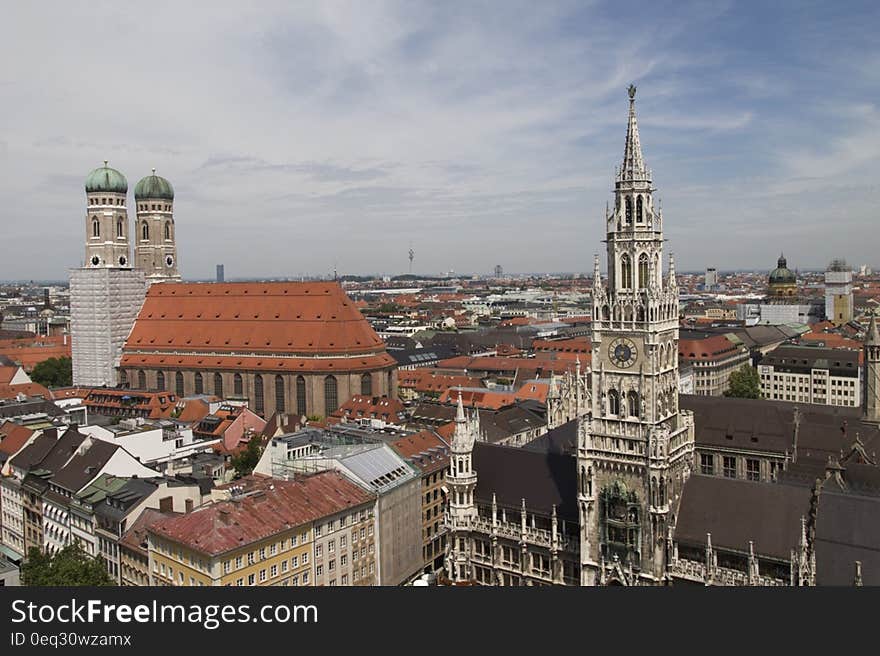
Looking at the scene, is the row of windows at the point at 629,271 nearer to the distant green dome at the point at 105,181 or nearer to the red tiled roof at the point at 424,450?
the red tiled roof at the point at 424,450

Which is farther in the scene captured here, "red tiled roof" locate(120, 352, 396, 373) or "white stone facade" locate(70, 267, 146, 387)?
"white stone facade" locate(70, 267, 146, 387)

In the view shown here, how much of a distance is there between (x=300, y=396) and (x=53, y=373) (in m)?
64.6

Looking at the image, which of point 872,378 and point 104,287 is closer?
point 872,378

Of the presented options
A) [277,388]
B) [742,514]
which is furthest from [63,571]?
[277,388]

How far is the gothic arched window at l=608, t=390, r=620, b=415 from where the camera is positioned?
53.0 meters

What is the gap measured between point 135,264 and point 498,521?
406 ft

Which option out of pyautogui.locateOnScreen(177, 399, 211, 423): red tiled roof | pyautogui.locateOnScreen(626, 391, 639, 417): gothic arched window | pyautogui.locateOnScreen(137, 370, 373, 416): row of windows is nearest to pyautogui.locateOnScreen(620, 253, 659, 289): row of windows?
pyautogui.locateOnScreen(626, 391, 639, 417): gothic arched window

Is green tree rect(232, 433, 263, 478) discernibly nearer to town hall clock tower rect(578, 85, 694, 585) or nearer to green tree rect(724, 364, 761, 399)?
town hall clock tower rect(578, 85, 694, 585)

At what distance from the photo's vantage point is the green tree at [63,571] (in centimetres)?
5350

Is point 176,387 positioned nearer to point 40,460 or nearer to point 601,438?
point 40,460

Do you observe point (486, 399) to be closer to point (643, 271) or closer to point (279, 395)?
point (279, 395)

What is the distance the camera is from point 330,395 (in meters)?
128

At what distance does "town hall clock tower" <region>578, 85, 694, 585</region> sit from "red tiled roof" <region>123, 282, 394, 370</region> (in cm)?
7761

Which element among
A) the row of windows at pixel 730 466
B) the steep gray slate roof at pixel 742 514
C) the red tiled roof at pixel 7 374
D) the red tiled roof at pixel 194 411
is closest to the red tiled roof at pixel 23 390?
the red tiled roof at pixel 7 374
